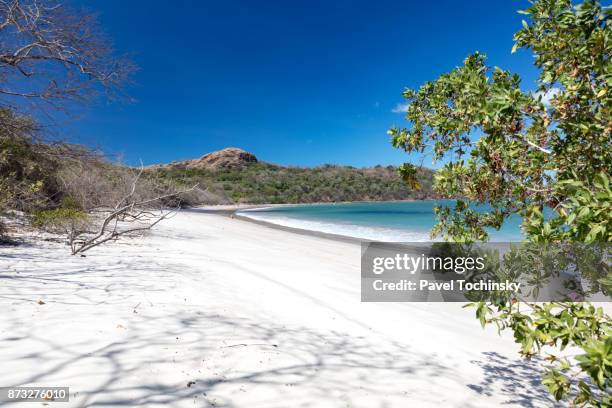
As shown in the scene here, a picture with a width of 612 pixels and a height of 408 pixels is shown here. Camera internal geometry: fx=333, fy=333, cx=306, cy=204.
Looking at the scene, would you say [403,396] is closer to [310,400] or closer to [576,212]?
[310,400]

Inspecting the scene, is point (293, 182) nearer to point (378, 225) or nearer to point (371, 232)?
point (378, 225)

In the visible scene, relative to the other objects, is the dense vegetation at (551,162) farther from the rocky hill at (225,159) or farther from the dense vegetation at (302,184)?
the rocky hill at (225,159)

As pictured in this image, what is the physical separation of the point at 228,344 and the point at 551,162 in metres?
2.79

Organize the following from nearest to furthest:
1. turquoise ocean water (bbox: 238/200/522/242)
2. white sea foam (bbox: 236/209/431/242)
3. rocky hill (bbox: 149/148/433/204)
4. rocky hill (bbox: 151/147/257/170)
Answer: white sea foam (bbox: 236/209/431/242), turquoise ocean water (bbox: 238/200/522/242), rocky hill (bbox: 149/148/433/204), rocky hill (bbox: 151/147/257/170)

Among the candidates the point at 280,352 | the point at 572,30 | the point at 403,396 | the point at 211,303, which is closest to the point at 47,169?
the point at 211,303

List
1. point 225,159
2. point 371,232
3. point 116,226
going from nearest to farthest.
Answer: point 116,226 < point 371,232 < point 225,159

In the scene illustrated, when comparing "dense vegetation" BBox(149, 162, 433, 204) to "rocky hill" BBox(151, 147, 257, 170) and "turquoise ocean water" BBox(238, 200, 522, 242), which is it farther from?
"turquoise ocean water" BBox(238, 200, 522, 242)

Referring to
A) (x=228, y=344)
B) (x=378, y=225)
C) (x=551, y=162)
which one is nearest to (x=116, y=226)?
(x=228, y=344)

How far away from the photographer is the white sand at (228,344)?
7.25 ft

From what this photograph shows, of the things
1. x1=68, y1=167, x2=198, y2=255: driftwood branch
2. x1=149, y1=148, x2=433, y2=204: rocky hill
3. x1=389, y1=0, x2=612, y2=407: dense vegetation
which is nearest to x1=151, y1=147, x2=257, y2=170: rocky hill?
x1=149, y1=148, x2=433, y2=204: rocky hill

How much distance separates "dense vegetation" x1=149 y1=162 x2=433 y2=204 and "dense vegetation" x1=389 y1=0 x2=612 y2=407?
60.3 metres

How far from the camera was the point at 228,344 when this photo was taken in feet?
9.52

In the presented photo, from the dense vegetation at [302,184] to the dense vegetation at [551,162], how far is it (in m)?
60.3

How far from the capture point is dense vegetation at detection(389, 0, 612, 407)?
1.51 m
